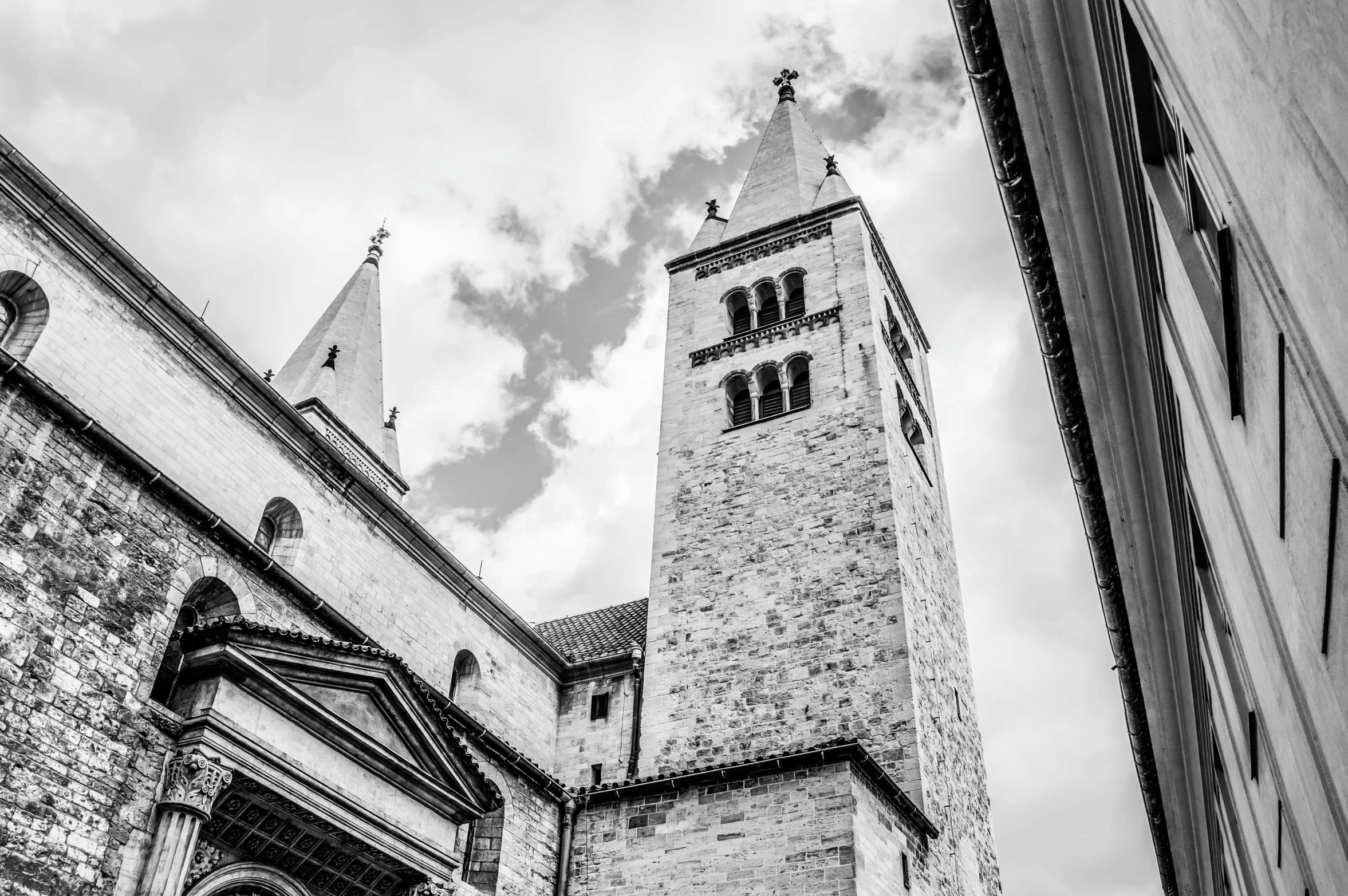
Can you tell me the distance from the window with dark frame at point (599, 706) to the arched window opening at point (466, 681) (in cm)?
266

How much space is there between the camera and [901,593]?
17.4 meters

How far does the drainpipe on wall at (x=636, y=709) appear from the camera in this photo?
57.5 ft

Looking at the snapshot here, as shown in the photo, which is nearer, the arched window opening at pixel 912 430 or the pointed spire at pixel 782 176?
the arched window opening at pixel 912 430

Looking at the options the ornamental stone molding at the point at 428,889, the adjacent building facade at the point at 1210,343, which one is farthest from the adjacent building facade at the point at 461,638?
the adjacent building facade at the point at 1210,343

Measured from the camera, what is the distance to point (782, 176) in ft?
91.3

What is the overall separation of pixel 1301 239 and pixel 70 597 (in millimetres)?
9427

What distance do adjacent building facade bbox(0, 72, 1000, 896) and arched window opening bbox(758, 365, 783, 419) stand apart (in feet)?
0.33

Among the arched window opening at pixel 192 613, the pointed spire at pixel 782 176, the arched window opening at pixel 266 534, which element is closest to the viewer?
the arched window opening at pixel 192 613

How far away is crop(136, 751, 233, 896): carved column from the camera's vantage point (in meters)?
8.57

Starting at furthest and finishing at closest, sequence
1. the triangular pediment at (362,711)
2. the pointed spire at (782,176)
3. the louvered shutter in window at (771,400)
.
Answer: the pointed spire at (782,176) → the louvered shutter in window at (771,400) → the triangular pediment at (362,711)

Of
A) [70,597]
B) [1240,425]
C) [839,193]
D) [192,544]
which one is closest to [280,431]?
[192,544]

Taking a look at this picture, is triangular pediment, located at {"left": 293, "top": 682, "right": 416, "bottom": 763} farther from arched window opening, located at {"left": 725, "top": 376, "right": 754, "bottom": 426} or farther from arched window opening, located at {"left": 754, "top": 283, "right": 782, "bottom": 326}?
arched window opening, located at {"left": 754, "top": 283, "right": 782, "bottom": 326}

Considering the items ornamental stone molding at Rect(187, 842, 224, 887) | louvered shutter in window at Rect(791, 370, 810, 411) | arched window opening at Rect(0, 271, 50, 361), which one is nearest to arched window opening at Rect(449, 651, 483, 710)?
ornamental stone molding at Rect(187, 842, 224, 887)

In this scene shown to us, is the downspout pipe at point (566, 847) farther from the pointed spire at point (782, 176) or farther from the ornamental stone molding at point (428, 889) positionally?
the pointed spire at point (782, 176)
